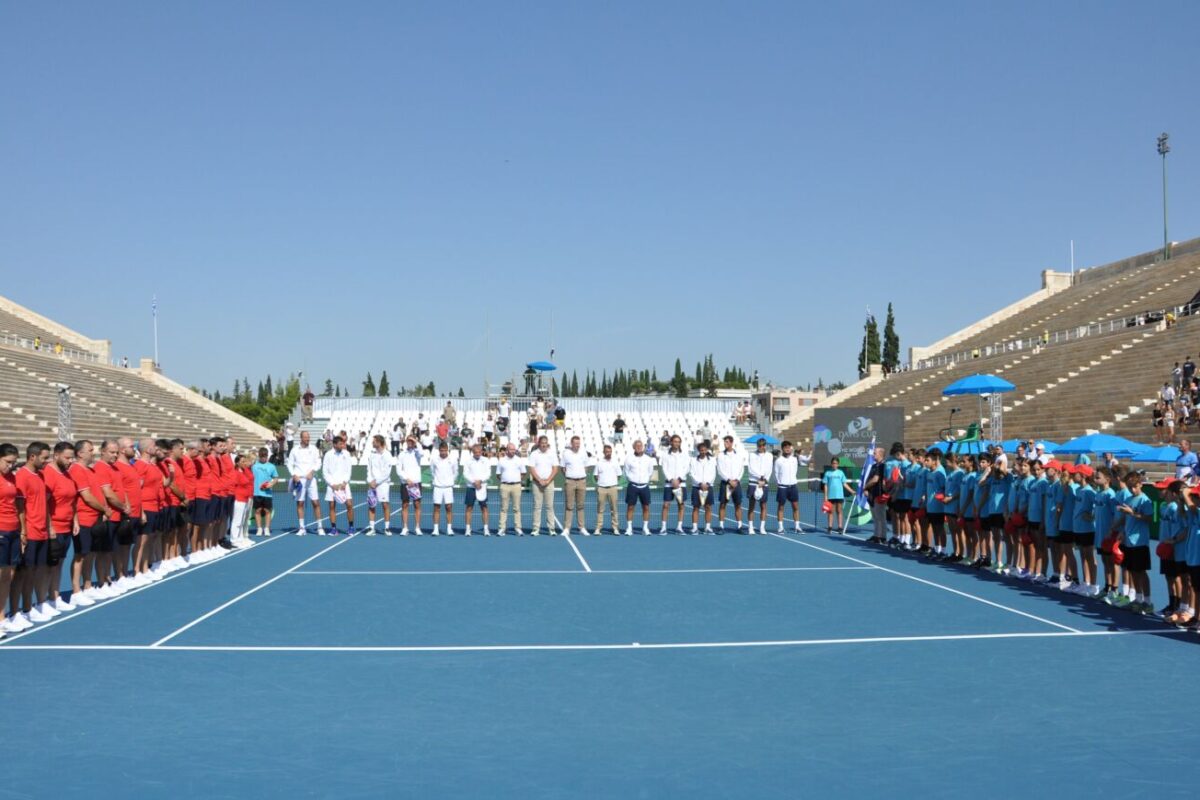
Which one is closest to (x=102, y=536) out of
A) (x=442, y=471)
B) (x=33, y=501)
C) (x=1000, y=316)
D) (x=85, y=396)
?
(x=33, y=501)

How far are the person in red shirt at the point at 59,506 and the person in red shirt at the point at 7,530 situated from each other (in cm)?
54

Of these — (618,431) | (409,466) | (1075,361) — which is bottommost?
(409,466)

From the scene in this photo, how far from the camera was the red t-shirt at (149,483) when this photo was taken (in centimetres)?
1335

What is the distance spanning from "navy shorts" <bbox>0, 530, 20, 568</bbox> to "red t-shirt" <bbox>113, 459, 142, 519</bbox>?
247cm

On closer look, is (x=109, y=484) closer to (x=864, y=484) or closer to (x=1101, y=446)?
(x=864, y=484)

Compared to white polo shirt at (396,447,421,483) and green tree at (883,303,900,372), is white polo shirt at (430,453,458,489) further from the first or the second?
green tree at (883,303,900,372)

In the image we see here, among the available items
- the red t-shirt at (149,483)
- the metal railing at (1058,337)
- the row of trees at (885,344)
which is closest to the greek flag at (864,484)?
the red t-shirt at (149,483)

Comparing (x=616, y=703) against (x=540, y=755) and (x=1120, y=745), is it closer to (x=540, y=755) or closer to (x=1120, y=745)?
(x=540, y=755)

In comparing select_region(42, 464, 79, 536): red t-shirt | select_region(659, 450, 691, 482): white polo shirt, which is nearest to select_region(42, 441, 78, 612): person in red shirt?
select_region(42, 464, 79, 536): red t-shirt

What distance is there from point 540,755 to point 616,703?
128 cm

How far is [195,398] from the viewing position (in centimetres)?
5275

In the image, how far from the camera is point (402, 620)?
1058cm

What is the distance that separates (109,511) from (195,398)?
44.0 meters

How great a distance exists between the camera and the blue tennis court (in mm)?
5930
